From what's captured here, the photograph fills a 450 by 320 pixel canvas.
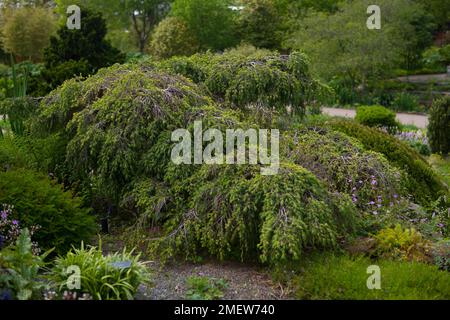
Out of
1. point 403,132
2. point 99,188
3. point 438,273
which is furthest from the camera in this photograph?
point 403,132

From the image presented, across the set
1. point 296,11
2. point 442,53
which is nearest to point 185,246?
point 296,11

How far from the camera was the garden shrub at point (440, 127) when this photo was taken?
400 inches

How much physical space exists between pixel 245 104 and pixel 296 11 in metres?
19.7

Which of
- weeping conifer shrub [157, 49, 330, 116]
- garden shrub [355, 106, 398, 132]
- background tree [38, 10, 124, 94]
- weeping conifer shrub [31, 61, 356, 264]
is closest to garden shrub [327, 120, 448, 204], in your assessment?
weeping conifer shrub [157, 49, 330, 116]

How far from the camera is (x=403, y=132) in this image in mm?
12102

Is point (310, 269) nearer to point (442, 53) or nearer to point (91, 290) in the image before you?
point (91, 290)

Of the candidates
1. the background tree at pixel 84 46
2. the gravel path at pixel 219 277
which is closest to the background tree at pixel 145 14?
the background tree at pixel 84 46

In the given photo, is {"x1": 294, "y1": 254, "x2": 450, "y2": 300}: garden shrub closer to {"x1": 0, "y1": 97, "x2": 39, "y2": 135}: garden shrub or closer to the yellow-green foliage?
the yellow-green foliage

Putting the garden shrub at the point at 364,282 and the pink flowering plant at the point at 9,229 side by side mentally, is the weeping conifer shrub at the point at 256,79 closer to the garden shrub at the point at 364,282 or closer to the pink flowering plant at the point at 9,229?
the garden shrub at the point at 364,282

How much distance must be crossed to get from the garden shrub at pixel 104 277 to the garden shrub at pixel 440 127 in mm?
7816

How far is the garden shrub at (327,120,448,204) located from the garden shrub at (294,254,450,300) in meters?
2.36

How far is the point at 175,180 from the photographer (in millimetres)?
4895
